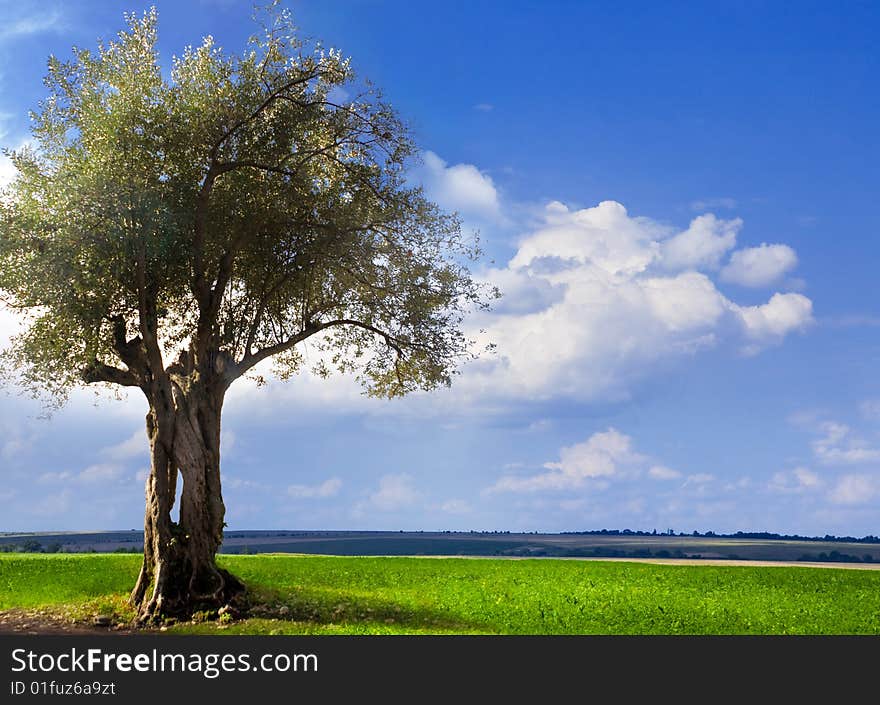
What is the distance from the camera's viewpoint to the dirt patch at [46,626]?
25.1 meters

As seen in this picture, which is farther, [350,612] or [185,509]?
[185,509]

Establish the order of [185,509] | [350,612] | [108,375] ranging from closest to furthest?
[350,612], [185,509], [108,375]

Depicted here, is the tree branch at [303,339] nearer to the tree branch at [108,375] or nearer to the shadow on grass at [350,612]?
the tree branch at [108,375]

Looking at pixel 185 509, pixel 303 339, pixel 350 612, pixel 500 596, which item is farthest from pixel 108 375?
pixel 500 596

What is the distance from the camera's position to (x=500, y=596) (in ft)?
98.5

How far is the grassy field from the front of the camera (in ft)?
80.6

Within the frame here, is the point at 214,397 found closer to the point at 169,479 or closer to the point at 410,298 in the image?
the point at 169,479

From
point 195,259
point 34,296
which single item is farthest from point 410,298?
point 34,296

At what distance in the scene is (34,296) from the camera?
2519 cm

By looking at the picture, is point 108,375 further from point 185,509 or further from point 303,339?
point 303,339

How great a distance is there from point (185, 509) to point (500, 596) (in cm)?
1159

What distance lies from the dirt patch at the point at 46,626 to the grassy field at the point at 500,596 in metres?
0.70

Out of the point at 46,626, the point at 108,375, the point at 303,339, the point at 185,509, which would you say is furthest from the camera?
the point at 303,339
